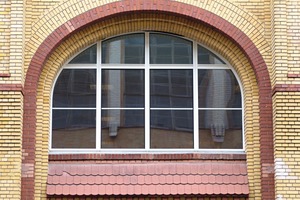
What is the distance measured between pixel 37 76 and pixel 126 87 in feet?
5.85

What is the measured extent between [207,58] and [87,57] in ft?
7.92

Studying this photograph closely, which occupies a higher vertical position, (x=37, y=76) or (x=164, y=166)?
(x=37, y=76)

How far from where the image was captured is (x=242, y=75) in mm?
14922

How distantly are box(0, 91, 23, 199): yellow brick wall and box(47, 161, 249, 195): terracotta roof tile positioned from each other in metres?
0.76

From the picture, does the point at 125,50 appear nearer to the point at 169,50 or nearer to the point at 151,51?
the point at 151,51

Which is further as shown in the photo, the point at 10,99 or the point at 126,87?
the point at 126,87

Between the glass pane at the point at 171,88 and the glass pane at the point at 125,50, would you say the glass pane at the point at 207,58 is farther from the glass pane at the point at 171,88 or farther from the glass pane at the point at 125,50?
the glass pane at the point at 125,50

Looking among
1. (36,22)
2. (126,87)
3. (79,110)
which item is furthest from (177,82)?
(36,22)

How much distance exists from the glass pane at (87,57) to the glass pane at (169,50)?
1.15m

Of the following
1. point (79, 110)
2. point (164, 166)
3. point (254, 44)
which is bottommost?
point (164, 166)

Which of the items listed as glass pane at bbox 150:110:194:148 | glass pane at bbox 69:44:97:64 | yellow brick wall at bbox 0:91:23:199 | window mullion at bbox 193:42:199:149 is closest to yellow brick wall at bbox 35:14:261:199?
glass pane at bbox 69:44:97:64

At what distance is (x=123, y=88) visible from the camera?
15039 mm

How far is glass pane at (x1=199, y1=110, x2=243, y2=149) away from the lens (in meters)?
14.8

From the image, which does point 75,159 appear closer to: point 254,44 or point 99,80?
point 99,80
